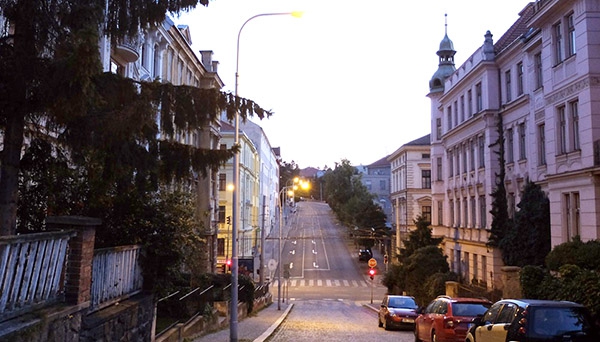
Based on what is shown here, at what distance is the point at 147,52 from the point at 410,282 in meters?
22.4

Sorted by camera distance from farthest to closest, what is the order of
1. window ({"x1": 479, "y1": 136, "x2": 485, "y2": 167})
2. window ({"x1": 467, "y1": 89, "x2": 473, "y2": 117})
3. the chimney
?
1. the chimney
2. window ({"x1": 467, "y1": 89, "x2": 473, "y2": 117})
3. window ({"x1": 479, "y1": 136, "x2": 485, "y2": 167})

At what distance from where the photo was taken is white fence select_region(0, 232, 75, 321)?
23.8ft

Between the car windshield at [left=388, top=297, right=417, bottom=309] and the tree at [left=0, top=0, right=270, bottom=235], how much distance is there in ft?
57.4

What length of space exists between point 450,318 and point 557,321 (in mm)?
5956

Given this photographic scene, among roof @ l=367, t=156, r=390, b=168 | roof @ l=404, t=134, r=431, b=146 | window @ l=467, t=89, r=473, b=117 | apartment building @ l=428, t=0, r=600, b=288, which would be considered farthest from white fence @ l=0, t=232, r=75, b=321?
roof @ l=367, t=156, r=390, b=168

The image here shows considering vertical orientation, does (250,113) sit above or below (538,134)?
below

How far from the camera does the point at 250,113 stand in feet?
34.5

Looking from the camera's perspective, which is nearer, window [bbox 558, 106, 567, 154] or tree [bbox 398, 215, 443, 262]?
window [bbox 558, 106, 567, 154]

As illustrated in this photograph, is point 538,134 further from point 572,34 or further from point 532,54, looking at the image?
point 572,34

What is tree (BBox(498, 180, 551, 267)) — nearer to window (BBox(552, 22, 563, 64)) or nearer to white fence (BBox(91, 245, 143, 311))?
window (BBox(552, 22, 563, 64))

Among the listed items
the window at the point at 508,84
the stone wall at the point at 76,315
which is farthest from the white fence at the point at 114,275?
the window at the point at 508,84

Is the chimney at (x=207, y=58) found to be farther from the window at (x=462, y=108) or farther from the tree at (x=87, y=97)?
the tree at (x=87, y=97)

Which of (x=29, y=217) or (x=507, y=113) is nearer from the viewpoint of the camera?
(x=29, y=217)

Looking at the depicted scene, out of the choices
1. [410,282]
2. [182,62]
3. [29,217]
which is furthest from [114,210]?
[410,282]
